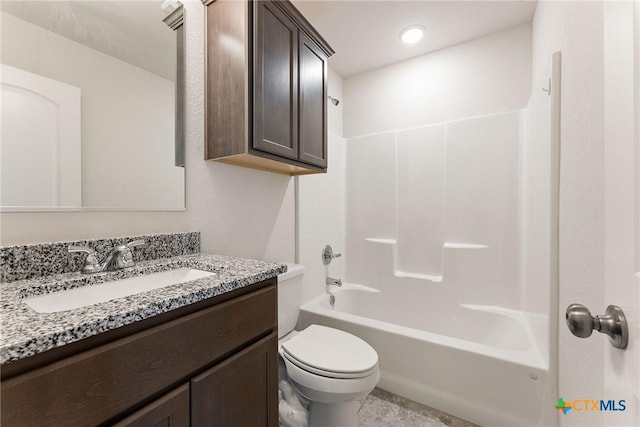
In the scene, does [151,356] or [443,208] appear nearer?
[151,356]

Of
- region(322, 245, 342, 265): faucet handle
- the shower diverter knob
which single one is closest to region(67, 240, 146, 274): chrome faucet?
the shower diverter knob

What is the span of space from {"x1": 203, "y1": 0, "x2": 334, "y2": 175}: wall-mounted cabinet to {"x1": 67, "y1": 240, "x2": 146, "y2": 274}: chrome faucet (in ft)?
1.73

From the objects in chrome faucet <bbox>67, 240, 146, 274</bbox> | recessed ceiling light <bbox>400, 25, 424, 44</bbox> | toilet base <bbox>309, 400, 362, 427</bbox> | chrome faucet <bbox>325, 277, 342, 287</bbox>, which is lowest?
toilet base <bbox>309, 400, 362, 427</bbox>

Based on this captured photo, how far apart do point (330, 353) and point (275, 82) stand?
1306 millimetres

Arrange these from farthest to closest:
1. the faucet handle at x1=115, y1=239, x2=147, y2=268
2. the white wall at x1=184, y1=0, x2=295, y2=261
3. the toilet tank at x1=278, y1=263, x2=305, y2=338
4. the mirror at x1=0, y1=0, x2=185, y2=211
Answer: the toilet tank at x1=278, y1=263, x2=305, y2=338 < the white wall at x1=184, y1=0, x2=295, y2=261 < the faucet handle at x1=115, y1=239, x2=147, y2=268 < the mirror at x1=0, y1=0, x2=185, y2=211

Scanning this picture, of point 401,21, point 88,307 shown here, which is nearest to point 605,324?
point 88,307

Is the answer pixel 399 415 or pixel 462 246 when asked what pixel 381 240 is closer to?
pixel 462 246

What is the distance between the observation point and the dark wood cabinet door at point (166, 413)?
533 millimetres

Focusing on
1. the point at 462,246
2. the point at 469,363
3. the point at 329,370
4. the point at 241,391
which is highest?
the point at 462,246

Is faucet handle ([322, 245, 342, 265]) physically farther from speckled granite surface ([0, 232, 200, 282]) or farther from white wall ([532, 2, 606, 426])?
white wall ([532, 2, 606, 426])

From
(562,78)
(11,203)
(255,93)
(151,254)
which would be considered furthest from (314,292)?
(562,78)

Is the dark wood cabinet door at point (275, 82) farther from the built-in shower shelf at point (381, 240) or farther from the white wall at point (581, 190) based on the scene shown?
the built-in shower shelf at point (381, 240)

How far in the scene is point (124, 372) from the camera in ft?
1.72

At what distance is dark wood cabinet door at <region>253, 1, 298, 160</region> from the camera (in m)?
1.13
